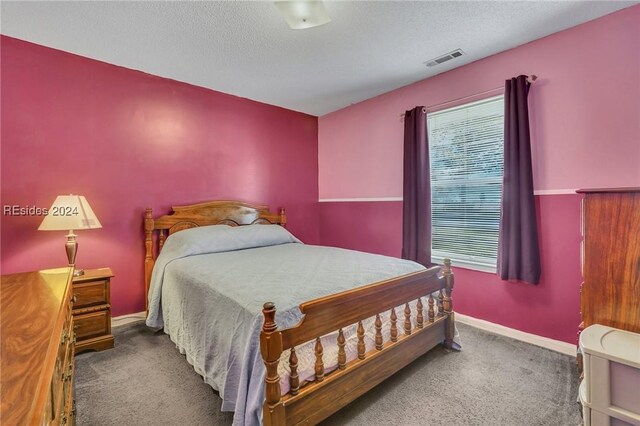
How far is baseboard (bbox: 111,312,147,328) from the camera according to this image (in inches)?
111

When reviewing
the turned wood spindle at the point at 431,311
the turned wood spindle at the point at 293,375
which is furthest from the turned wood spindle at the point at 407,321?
the turned wood spindle at the point at 293,375

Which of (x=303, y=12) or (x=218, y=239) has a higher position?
(x=303, y=12)

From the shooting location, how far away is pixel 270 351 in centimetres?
123

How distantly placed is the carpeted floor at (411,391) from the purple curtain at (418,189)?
102 centimetres

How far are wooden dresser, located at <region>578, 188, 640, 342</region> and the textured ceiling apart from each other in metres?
1.48

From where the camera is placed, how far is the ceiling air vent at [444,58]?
8.58 feet

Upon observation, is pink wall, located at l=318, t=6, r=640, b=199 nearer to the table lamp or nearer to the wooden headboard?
the wooden headboard

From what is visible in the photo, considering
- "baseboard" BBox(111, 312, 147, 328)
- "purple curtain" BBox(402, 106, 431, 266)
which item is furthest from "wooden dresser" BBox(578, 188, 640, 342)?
A: "baseboard" BBox(111, 312, 147, 328)

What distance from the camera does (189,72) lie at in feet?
9.72

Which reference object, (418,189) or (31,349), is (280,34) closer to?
(418,189)

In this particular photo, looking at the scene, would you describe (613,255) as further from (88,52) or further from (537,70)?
(88,52)

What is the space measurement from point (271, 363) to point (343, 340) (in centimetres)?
42

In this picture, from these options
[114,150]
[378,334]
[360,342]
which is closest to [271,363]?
[360,342]

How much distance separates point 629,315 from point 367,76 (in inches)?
106
